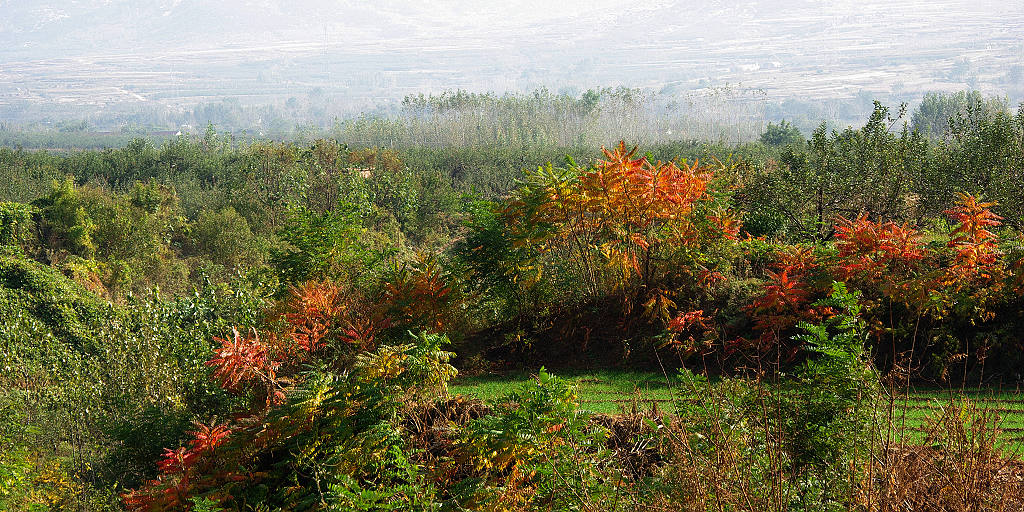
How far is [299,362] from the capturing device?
42.7 ft

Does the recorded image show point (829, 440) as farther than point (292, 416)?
No

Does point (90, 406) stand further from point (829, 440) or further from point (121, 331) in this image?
point (829, 440)

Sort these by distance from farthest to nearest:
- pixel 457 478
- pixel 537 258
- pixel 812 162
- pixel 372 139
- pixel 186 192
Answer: pixel 372 139 → pixel 186 192 → pixel 812 162 → pixel 537 258 → pixel 457 478

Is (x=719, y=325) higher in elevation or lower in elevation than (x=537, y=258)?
lower

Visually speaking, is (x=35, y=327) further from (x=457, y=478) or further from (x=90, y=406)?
(x=457, y=478)

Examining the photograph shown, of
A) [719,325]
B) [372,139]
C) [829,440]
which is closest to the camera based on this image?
[829,440]

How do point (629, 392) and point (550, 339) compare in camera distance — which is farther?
point (550, 339)

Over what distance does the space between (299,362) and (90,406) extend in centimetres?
505

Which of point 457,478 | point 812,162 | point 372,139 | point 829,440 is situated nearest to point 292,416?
point 457,478

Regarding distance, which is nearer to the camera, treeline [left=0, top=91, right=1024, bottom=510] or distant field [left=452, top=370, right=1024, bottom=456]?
treeline [left=0, top=91, right=1024, bottom=510]

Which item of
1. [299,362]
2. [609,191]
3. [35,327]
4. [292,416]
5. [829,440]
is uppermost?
[609,191]

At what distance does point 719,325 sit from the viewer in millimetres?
12453

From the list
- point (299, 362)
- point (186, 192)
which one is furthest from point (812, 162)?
point (186, 192)

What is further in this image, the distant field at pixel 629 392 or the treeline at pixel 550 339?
the distant field at pixel 629 392
